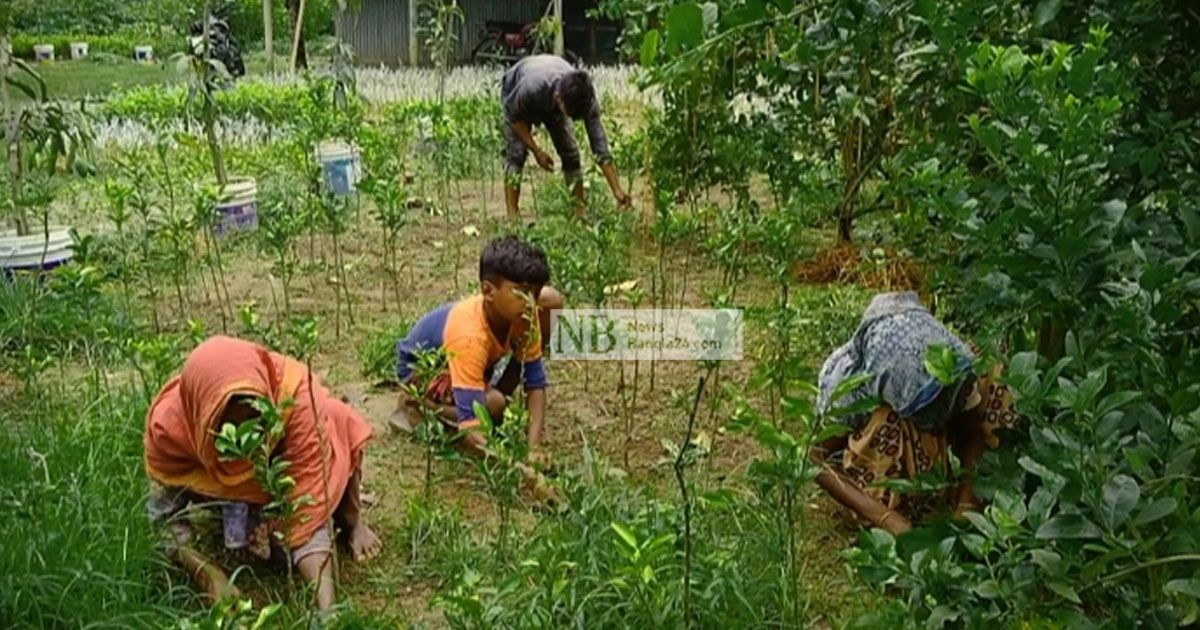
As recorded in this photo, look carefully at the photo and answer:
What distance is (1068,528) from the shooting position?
Answer: 1.35 m

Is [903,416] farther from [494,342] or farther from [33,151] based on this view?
[33,151]

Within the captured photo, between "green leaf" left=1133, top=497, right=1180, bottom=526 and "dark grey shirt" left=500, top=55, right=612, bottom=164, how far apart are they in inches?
215

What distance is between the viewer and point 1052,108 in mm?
1591

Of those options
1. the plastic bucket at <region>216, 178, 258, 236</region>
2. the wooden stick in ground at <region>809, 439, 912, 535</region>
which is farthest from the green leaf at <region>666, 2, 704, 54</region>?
the plastic bucket at <region>216, 178, 258, 236</region>

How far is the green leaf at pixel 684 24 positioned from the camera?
147 centimetres

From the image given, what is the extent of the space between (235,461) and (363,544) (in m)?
0.46

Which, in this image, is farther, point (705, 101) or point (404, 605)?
point (705, 101)

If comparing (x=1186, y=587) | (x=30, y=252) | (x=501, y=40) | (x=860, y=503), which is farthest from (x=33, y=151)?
(x=501, y=40)

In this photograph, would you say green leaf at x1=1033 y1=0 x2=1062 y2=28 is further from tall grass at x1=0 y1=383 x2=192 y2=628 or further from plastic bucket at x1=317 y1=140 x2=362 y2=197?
plastic bucket at x1=317 y1=140 x2=362 y2=197

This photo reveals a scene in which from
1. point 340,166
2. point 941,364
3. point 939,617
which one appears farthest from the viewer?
point 340,166

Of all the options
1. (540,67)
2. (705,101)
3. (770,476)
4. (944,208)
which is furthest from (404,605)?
(540,67)

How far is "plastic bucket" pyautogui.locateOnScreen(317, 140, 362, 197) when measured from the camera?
7.18 meters

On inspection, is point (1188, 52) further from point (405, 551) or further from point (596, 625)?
point (405, 551)

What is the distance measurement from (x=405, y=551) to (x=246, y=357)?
0.69 meters
